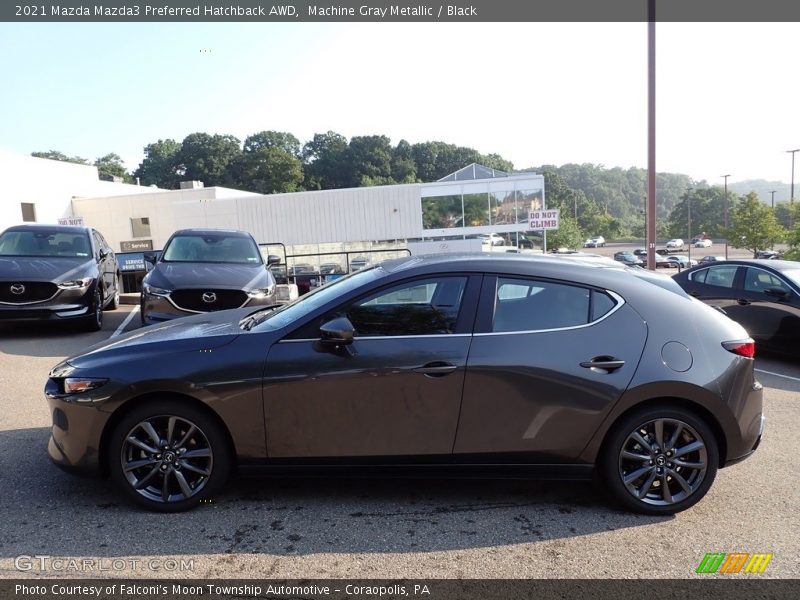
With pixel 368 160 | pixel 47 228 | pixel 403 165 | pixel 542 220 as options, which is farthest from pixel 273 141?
pixel 47 228

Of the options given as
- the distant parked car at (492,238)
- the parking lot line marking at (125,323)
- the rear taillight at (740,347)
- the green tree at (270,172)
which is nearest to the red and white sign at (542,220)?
the parking lot line marking at (125,323)

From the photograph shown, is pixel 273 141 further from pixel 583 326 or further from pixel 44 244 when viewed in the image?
pixel 583 326

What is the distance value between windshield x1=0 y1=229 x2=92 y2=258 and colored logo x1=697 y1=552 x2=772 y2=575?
9.24m

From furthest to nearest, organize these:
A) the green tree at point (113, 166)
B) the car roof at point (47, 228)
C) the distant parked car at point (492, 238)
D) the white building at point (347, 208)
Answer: the green tree at point (113, 166) → the distant parked car at point (492, 238) → the white building at point (347, 208) → the car roof at point (47, 228)

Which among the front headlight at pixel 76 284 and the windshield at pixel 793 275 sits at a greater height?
the front headlight at pixel 76 284

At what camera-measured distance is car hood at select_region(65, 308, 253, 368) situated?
3555 millimetres

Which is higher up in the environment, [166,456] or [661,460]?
[166,456]

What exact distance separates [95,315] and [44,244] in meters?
1.55

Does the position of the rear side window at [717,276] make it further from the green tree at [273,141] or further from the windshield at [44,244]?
the green tree at [273,141]

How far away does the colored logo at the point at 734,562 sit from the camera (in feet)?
9.95

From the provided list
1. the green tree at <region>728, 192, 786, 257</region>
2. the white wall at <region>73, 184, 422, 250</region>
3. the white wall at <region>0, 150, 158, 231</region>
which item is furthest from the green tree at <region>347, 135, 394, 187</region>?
the white wall at <region>73, 184, 422, 250</region>

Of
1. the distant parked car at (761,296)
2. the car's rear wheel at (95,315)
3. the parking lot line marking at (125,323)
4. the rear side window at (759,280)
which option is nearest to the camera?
the distant parked car at (761,296)

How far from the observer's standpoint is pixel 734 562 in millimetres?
3100

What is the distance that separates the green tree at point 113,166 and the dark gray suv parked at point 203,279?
9522 cm
